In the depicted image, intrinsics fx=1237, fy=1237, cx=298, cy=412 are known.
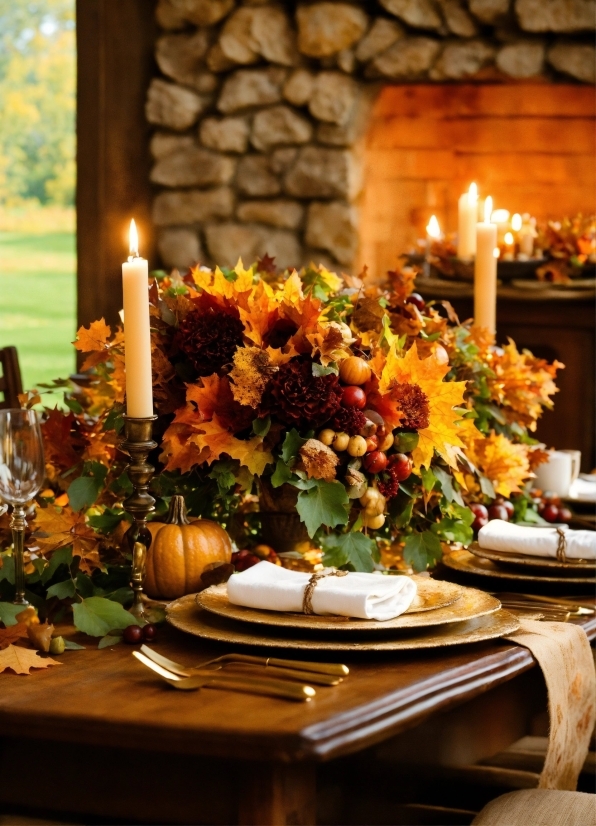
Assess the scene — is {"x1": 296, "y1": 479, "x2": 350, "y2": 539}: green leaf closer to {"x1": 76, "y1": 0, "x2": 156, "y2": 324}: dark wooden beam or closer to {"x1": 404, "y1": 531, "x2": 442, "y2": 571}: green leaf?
{"x1": 404, "y1": 531, "x2": 442, "y2": 571}: green leaf

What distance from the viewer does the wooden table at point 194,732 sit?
943 mm

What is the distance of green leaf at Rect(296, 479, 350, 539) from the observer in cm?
134

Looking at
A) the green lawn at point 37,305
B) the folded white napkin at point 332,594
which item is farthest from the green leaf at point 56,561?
the green lawn at point 37,305

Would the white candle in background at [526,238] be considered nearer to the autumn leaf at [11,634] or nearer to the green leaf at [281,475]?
the green leaf at [281,475]

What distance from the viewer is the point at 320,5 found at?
3.88m

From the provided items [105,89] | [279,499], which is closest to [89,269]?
[105,89]

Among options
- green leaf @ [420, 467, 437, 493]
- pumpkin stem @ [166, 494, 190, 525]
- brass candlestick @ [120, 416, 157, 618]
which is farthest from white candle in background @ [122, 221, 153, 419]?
green leaf @ [420, 467, 437, 493]

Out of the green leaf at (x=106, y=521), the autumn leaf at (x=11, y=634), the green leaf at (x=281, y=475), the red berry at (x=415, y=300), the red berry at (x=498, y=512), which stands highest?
the red berry at (x=415, y=300)

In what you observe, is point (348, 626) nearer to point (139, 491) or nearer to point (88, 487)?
point (139, 491)

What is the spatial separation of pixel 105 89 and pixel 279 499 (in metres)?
2.81

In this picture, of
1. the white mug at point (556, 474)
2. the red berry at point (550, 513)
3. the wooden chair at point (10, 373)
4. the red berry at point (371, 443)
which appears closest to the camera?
the red berry at point (371, 443)

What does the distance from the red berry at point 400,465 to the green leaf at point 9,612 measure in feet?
1.45

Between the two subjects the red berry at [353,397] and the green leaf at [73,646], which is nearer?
the green leaf at [73,646]

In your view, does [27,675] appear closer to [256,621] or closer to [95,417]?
[256,621]
